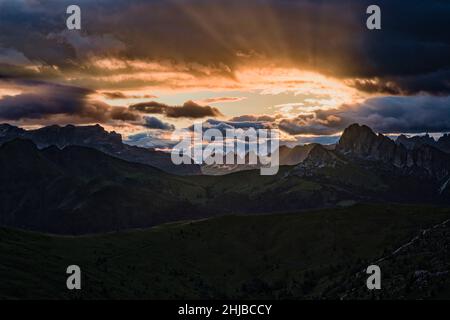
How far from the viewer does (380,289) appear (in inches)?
7013

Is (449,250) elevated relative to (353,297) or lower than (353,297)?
elevated

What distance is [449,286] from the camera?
494ft
